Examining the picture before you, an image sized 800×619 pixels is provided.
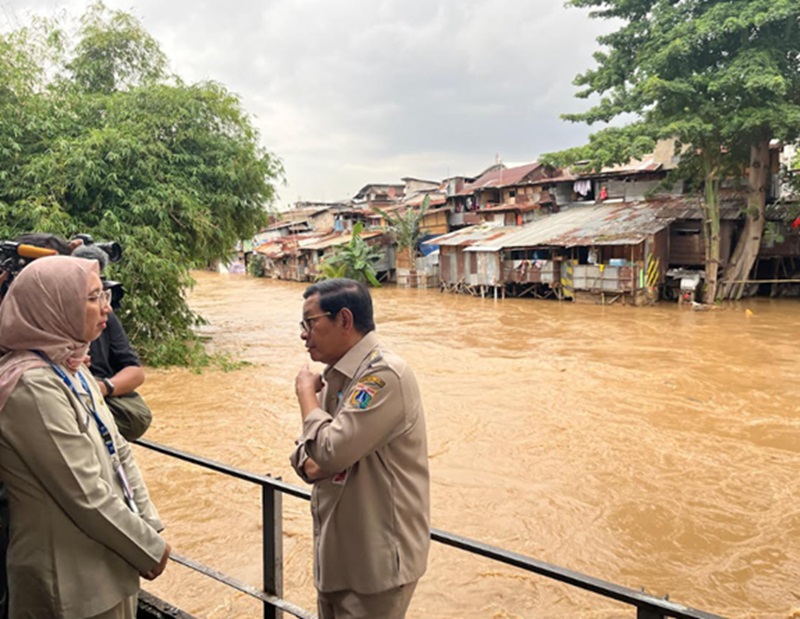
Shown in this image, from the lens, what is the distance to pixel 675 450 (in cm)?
764

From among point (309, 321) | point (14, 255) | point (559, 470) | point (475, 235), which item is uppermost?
point (475, 235)

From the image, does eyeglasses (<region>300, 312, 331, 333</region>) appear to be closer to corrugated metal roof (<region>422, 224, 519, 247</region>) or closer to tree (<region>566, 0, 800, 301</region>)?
tree (<region>566, 0, 800, 301</region>)

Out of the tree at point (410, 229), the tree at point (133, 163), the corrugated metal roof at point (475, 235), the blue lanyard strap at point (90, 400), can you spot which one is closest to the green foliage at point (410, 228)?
the tree at point (410, 229)

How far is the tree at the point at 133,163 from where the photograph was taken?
A: 33.3 ft

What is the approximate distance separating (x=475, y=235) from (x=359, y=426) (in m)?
28.4

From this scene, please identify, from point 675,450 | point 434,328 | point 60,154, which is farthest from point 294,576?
point 434,328

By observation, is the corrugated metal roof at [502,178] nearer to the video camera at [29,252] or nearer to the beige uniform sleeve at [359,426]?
the video camera at [29,252]

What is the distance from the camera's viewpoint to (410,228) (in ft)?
106

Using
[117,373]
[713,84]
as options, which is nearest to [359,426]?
[117,373]

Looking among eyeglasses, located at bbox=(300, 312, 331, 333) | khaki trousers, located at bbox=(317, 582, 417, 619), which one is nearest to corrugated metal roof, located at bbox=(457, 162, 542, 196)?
eyeglasses, located at bbox=(300, 312, 331, 333)

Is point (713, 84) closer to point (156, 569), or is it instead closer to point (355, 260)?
point (355, 260)

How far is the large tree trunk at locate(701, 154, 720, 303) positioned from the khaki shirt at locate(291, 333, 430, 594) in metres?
21.3

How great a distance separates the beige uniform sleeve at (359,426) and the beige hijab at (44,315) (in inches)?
28.8

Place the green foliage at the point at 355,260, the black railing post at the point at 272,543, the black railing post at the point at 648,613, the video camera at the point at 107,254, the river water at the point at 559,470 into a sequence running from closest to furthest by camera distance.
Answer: the black railing post at the point at 648,613
the black railing post at the point at 272,543
the video camera at the point at 107,254
the river water at the point at 559,470
the green foliage at the point at 355,260
